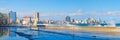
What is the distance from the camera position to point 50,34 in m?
6.99

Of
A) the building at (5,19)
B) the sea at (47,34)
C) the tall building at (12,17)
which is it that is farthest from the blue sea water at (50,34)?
the tall building at (12,17)

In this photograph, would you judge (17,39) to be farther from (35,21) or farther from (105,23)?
(105,23)

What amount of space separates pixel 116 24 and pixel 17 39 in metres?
2.37

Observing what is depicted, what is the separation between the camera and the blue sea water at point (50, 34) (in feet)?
22.0

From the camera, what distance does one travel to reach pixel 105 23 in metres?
6.52

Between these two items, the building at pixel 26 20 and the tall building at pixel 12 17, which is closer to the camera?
the tall building at pixel 12 17

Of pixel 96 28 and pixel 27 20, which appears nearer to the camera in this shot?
pixel 27 20

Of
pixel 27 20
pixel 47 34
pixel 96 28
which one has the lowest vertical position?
pixel 47 34

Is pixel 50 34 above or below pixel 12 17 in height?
below

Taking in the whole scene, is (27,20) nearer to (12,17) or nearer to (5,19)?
(12,17)

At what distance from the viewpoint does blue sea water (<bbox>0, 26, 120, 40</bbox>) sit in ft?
22.0

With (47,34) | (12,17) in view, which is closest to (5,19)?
(12,17)

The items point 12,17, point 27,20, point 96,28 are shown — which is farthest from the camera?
point 96,28

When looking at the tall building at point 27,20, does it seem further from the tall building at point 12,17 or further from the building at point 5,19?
the building at point 5,19
